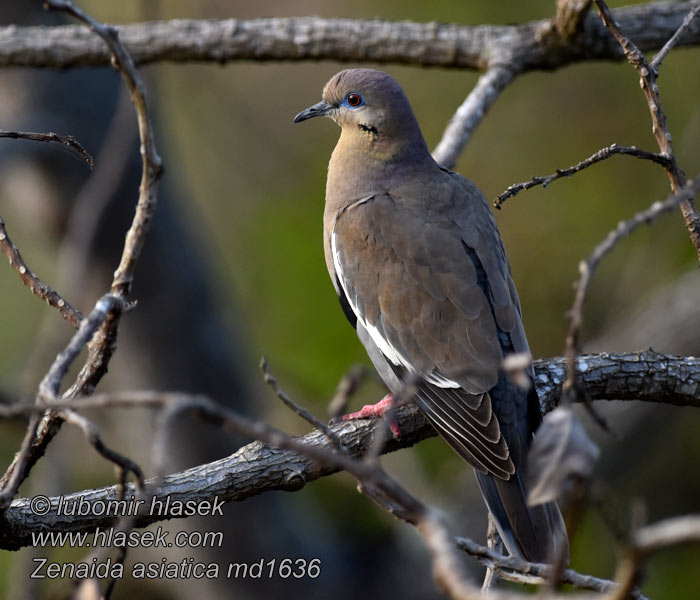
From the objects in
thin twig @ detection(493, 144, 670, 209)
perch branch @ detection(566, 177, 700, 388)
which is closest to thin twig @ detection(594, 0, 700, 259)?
thin twig @ detection(493, 144, 670, 209)

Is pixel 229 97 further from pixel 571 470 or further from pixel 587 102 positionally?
pixel 571 470

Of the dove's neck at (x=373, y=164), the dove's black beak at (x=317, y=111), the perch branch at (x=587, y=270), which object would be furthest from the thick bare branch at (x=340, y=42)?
the perch branch at (x=587, y=270)

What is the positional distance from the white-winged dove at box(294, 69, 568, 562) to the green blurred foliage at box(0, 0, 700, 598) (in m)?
2.01

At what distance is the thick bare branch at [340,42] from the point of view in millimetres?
3727

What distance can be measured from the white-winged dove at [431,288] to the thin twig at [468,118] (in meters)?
0.10

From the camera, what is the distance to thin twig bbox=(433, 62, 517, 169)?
3.40 m

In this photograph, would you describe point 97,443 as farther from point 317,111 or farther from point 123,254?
point 317,111

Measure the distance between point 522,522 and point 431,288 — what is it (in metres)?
0.82

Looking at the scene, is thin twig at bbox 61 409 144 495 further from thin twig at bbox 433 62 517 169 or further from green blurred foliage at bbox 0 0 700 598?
green blurred foliage at bbox 0 0 700 598

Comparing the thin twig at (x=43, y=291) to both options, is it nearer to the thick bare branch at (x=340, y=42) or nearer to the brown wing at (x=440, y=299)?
the brown wing at (x=440, y=299)

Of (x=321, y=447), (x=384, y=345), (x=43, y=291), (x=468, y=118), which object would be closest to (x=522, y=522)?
(x=321, y=447)

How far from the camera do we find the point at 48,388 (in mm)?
1485

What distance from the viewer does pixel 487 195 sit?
19.6 ft

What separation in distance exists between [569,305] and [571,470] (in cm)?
479
